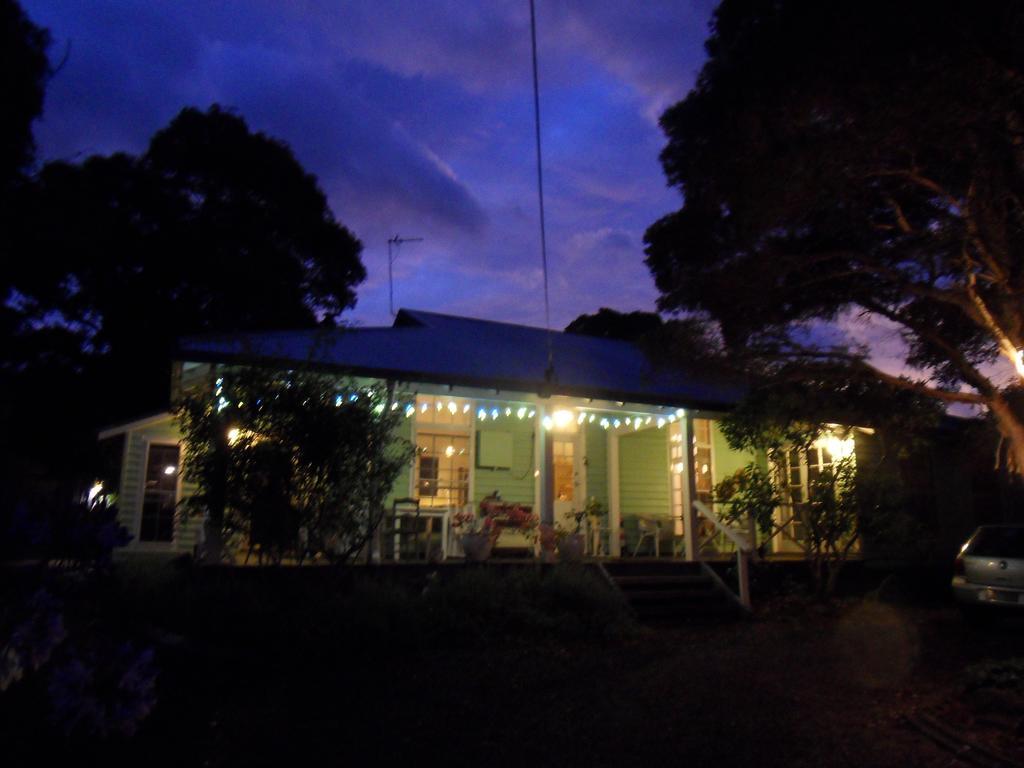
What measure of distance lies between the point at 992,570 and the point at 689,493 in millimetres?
3956

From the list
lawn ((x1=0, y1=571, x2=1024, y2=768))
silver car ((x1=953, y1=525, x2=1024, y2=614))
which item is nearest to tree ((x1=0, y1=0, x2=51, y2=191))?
lawn ((x1=0, y1=571, x2=1024, y2=768))

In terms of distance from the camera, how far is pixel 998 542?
32.7ft

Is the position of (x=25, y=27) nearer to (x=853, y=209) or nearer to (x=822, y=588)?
(x=853, y=209)

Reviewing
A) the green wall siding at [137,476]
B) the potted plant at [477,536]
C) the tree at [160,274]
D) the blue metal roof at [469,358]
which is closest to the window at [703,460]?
the blue metal roof at [469,358]

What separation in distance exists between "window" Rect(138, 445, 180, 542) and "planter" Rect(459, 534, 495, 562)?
559 cm

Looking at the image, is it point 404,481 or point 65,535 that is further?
point 404,481

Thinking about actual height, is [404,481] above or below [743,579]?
above

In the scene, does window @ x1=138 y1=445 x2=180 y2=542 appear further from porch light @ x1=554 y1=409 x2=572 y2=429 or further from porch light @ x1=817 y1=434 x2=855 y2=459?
porch light @ x1=817 y1=434 x2=855 y2=459

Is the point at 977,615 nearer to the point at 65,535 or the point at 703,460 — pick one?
the point at 703,460

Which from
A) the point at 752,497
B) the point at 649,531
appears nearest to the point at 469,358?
the point at 649,531

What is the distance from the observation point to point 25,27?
42.1 feet

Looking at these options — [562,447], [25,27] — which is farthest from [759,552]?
[25,27]

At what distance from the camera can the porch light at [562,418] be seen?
1330cm

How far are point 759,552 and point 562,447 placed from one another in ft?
12.1
